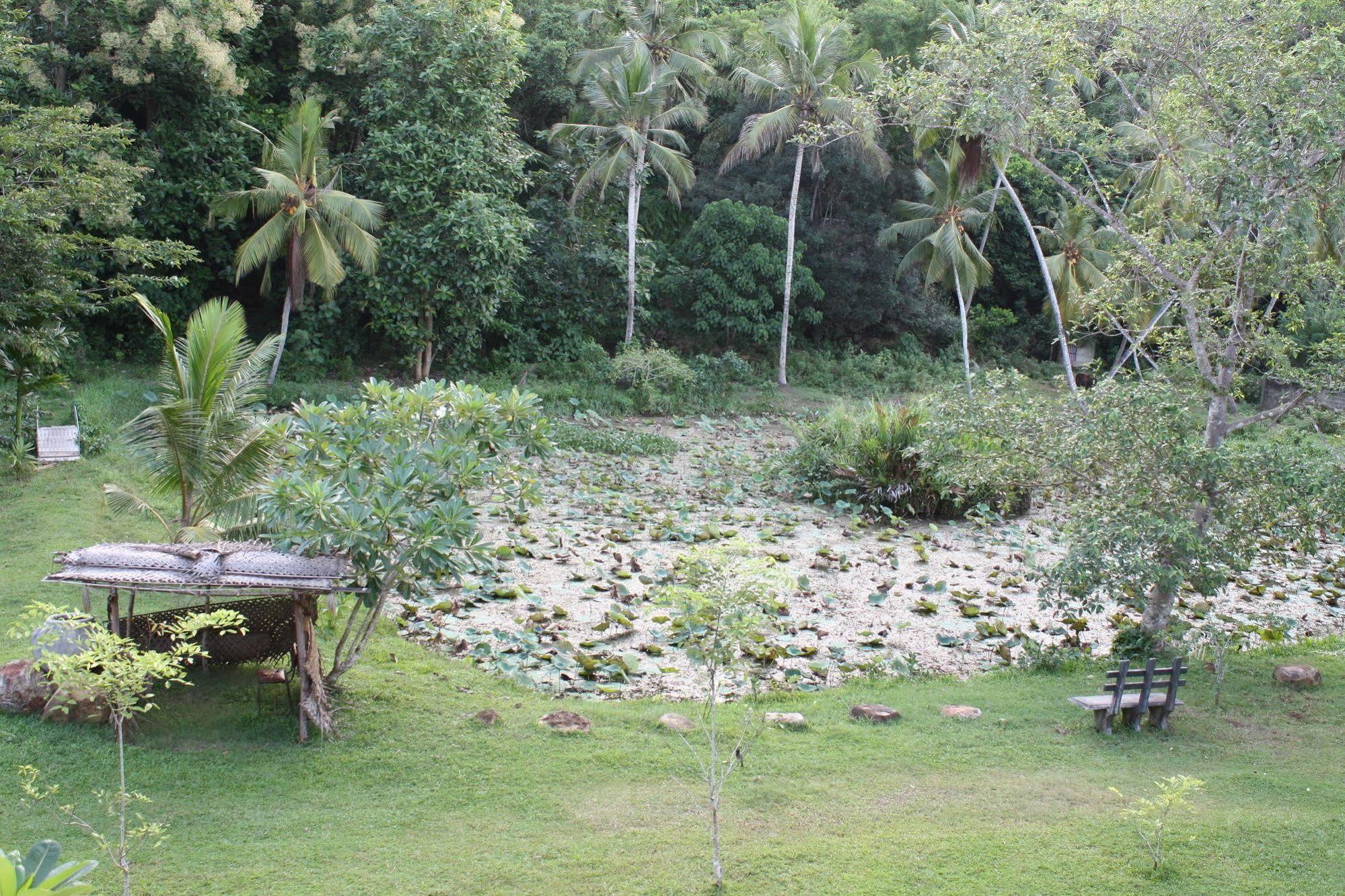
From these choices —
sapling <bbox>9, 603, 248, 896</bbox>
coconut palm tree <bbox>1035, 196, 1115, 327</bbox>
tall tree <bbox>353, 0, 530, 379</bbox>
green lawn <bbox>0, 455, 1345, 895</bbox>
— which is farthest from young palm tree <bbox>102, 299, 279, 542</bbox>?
coconut palm tree <bbox>1035, 196, 1115, 327</bbox>

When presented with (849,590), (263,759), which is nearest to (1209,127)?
(849,590)

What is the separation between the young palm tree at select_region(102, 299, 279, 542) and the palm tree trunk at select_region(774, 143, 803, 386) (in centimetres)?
1569

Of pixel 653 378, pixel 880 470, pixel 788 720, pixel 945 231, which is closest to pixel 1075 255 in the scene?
pixel 945 231

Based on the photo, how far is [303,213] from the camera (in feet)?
54.3

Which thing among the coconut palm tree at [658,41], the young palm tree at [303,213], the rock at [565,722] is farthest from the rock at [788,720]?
the coconut palm tree at [658,41]

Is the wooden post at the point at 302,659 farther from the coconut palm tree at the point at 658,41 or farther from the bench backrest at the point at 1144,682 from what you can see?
the coconut palm tree at the point at 658,41

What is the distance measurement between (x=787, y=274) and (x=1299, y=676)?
16133mm

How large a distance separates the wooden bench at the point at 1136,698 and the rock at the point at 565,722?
3028mm

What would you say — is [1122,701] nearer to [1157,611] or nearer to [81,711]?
[1157,611]

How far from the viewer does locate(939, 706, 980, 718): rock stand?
21.4 feet

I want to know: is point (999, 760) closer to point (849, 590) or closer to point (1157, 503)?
point (1157, 503)

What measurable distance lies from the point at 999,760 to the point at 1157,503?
2408 mm

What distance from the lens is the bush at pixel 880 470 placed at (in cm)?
1291

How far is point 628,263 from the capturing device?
2159 centimetres
